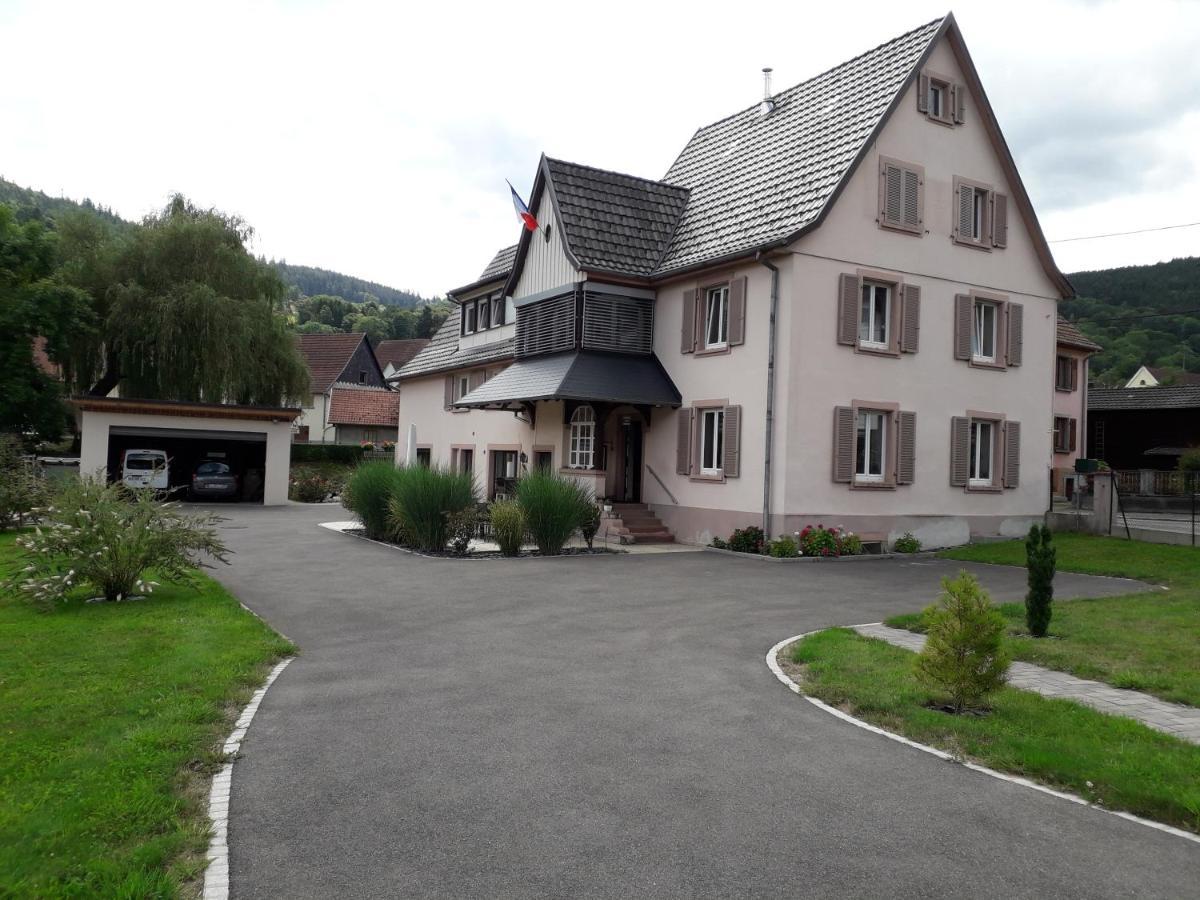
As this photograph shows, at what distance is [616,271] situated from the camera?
23109 millimetres

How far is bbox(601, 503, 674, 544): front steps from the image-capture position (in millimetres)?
21859

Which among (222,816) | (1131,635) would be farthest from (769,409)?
Result: (222,816)

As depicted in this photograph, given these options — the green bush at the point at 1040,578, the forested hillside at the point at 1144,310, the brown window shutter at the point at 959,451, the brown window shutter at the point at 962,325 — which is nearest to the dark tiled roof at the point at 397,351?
the forested hillside at the point at 1144,310

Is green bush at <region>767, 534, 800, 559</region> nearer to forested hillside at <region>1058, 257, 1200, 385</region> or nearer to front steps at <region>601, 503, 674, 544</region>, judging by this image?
front steps at <region>601, 503, 674, 544</region>

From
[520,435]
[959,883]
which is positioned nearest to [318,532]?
[520,435]

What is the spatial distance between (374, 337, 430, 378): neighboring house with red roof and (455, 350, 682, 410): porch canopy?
218ft

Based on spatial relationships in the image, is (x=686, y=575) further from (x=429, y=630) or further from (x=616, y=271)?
(x=616, y=271)

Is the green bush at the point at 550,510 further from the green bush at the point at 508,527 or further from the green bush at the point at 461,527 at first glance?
the green bush at the point at 461,527

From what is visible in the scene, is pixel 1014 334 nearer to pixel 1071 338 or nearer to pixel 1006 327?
pixel 1006 327

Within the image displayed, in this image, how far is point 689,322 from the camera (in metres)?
22.5

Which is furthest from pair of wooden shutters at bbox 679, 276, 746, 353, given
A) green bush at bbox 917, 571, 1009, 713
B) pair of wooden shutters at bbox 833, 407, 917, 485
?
green bush at bbox 917, 571, 1009, 713

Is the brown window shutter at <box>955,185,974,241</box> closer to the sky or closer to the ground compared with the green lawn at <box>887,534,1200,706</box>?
closer to the sky

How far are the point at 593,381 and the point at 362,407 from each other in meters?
42.5

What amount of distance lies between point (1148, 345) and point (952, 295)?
5771 centimetres
